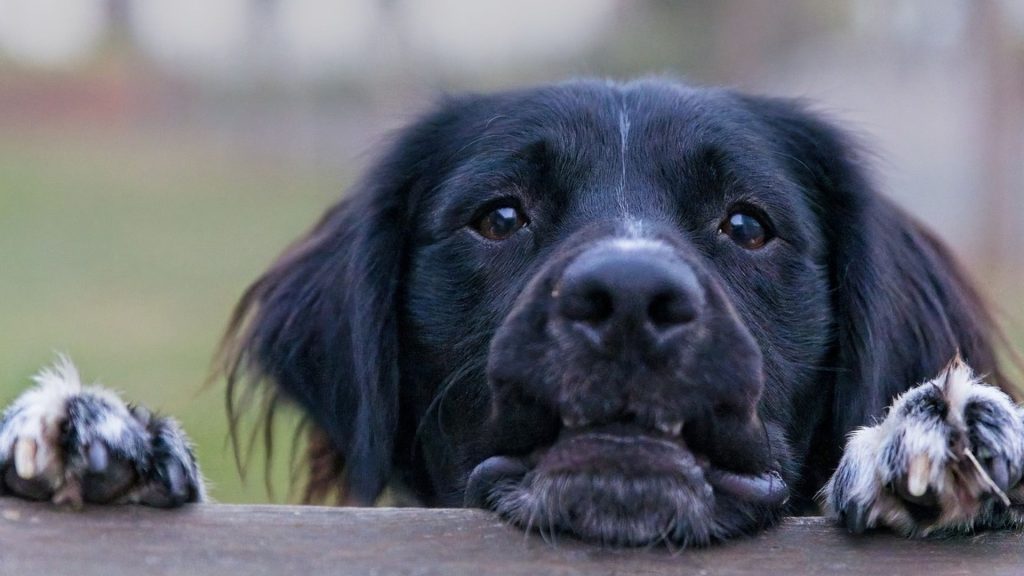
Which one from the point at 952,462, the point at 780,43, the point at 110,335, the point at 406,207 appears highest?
the point at 780,43

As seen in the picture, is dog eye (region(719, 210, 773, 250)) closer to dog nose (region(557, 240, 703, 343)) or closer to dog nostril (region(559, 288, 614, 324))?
dog nose (region(557, 240, 703, 343))

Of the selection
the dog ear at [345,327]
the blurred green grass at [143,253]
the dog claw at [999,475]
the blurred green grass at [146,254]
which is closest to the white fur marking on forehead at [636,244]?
the dog claw at [999,475]

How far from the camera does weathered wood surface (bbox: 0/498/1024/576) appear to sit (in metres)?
2.34

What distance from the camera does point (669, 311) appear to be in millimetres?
2656

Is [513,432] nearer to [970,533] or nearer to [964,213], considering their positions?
[970,533]

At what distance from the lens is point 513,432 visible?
2.89 meters

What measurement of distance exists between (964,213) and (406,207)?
9473mm

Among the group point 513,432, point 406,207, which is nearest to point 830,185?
point 406,207

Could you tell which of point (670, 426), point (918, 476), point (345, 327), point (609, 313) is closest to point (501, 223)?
point (345, 327)

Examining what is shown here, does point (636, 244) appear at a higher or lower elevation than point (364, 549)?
higher

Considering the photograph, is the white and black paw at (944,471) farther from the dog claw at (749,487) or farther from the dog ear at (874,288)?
the dog ear at (874,288)

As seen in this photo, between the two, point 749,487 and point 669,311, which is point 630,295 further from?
point 749,487

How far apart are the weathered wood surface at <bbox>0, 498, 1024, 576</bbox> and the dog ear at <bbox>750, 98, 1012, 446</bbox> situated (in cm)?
98

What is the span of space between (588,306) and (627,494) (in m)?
0.39
